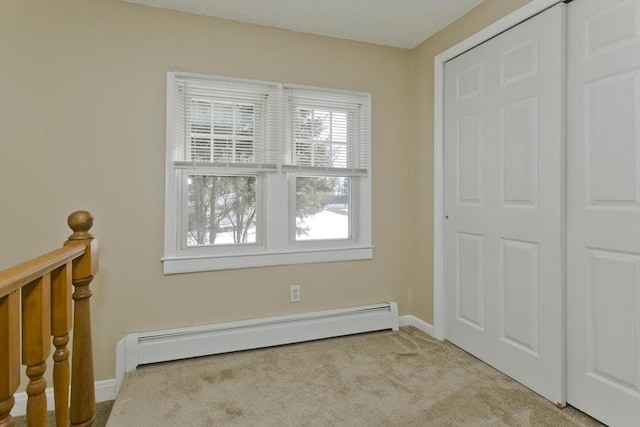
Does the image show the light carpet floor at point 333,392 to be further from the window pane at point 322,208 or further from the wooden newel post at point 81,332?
the window pane at point 322,208

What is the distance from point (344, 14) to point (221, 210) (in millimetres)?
1559

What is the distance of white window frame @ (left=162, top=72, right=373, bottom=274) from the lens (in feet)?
7.64

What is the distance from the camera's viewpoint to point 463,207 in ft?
8.15

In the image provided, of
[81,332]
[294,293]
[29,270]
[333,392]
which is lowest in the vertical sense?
[333,392]

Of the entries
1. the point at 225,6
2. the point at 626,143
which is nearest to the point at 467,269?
the point at 626,143

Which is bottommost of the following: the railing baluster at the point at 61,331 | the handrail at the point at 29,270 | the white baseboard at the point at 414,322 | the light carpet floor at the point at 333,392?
the light carpet floor at the point at 333,392

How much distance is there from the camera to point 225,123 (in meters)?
2.49

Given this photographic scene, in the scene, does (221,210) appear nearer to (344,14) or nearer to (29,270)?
(344,14)

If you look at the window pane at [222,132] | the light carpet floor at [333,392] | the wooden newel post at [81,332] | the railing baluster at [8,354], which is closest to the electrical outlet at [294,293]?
the light carpet floor at [333,392]

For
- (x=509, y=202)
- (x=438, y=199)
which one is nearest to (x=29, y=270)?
(x=509, y=202)

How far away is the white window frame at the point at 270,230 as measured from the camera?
2.33 metres

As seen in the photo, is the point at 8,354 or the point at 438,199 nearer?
the point at 8,354

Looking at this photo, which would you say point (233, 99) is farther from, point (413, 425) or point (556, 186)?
point (413, 425)

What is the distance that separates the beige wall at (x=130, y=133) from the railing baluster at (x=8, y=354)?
5.06 ft
